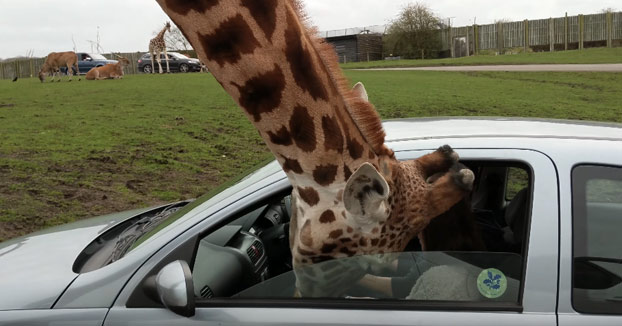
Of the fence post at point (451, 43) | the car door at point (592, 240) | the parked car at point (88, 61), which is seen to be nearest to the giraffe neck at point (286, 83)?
the car door at point (592, 240)

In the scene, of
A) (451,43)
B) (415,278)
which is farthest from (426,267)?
(451,43)

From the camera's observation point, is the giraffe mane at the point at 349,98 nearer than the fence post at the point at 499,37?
Yes

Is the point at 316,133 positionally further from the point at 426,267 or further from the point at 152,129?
the point at 152,129

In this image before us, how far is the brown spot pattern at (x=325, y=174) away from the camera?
2.33m

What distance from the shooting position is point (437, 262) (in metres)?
2.24

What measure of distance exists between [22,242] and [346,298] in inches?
70.5

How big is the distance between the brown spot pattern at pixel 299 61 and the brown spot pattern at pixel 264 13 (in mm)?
68

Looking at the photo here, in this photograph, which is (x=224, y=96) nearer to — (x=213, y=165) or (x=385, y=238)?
(x=213, y=165)

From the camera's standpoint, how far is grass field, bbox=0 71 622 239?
271 inches

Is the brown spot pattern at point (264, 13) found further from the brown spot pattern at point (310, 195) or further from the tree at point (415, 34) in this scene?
the tree at point (415, 34)

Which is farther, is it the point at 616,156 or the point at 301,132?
the point at 301,132

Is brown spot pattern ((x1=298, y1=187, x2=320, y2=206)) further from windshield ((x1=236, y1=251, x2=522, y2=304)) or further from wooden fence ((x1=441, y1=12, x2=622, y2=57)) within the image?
wooden fence ((x1=441, y1=12, x2=622, y2=57))

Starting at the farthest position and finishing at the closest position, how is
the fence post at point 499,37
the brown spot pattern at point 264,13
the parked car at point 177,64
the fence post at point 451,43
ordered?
the fence post at point 451,43
the fence post at point 499,37
the parked car at point 177,64
the brown spot pattern at point 264,13

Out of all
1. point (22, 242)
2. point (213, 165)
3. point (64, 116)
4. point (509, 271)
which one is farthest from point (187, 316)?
point (64, 116)
